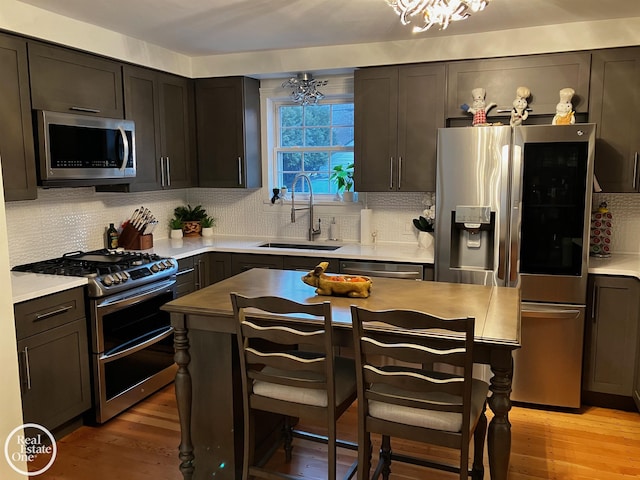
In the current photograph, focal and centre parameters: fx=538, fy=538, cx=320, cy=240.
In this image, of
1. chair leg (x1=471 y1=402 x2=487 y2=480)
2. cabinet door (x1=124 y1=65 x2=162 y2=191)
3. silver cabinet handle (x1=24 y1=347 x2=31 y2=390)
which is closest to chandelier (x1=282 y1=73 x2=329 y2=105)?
cabinet door (x1=124 y1=65 x2=162 y2=191)

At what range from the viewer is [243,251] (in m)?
4.22

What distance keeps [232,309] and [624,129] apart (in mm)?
2790

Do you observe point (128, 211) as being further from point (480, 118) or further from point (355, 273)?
point (480, 118)

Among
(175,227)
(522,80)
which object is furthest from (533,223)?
(175,227)

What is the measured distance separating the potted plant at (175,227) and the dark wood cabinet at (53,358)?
5.51ft

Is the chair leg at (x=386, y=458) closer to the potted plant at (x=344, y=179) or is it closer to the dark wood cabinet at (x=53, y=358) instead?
the dark wood cabinet at (x=53, y=358)

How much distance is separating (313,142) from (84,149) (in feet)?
6.56

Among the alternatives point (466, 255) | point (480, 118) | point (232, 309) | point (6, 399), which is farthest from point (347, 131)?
point (6, 399)

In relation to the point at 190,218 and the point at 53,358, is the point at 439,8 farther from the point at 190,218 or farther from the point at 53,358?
the point at 190,218

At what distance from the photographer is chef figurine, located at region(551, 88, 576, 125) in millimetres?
3396

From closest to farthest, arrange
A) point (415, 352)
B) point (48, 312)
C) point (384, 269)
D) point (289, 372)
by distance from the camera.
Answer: point (415, 352), point (289, 372), point (48, 312), point (384, 269)

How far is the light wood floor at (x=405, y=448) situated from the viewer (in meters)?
2.74

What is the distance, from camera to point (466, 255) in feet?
11.8

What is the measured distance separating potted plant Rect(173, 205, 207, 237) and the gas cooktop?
0.97m
